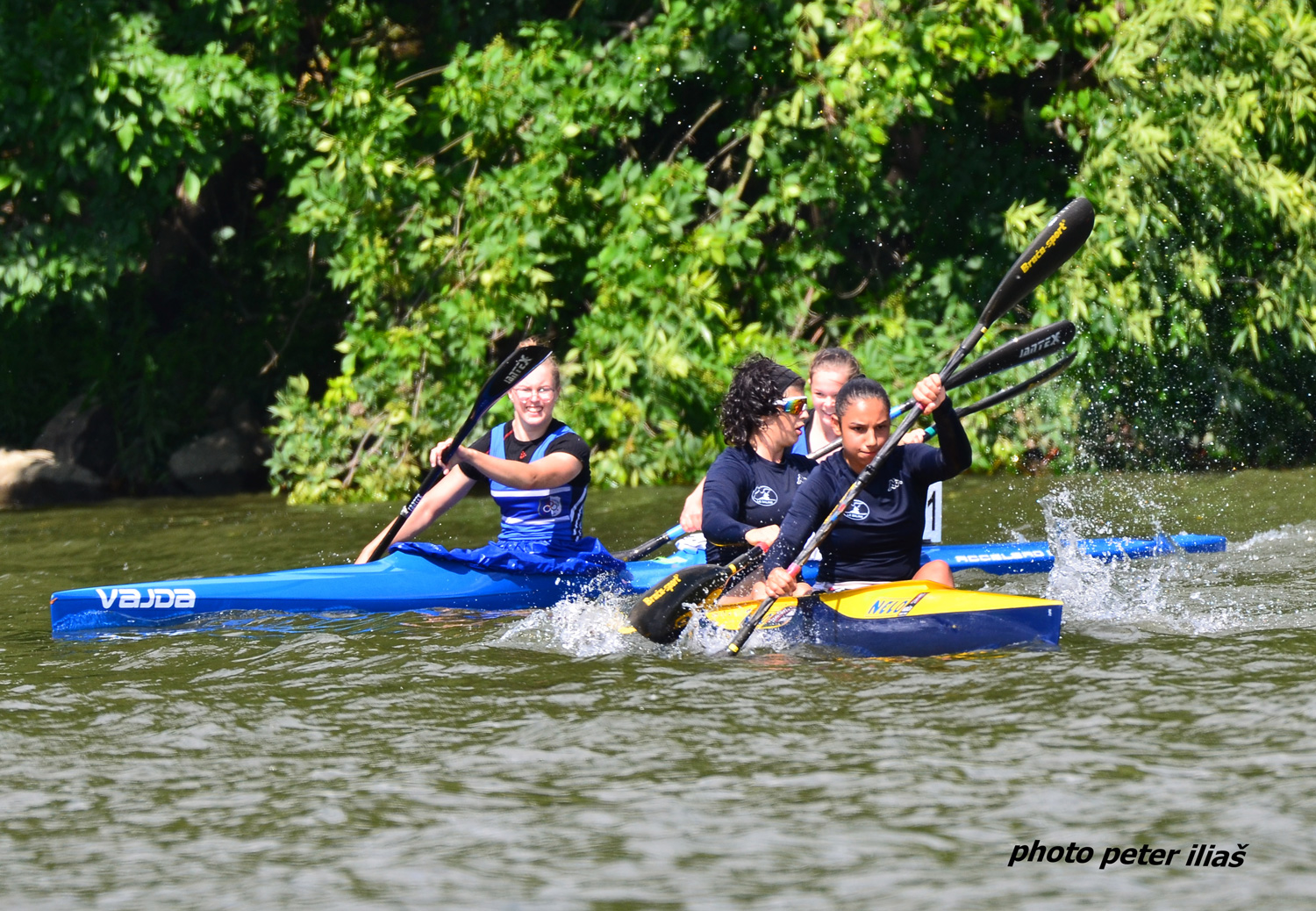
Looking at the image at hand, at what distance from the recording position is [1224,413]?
12.0 metres

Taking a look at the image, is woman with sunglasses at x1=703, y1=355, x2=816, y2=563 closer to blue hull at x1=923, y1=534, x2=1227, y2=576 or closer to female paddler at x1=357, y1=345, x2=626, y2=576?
female paddler at x1=357, y1=345, x2=626, y2=576

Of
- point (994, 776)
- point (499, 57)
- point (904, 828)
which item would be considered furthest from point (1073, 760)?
point (499, 57)

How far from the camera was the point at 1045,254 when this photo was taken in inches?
265

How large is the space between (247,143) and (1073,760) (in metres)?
12.5

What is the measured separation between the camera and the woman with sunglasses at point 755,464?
636 cm

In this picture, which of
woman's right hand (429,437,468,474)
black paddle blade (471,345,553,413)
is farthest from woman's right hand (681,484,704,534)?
woman's right hand (429,437,468,474)

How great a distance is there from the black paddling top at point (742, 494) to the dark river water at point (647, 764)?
1.92ft

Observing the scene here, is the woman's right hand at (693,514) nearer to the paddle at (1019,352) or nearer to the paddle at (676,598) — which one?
the paddle at (676,598)

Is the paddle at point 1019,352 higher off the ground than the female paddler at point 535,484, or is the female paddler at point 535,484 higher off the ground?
the paddle at point 1019,352

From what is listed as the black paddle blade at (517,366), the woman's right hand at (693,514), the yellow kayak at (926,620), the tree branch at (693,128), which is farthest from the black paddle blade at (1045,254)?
the tree branch at (693,128)

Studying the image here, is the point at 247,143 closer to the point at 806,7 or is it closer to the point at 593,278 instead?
the point at 593,278

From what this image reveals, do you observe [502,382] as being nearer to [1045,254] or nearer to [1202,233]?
[1045,254]

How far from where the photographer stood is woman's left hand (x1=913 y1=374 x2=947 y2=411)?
547 cm

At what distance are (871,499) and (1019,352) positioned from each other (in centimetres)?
93
